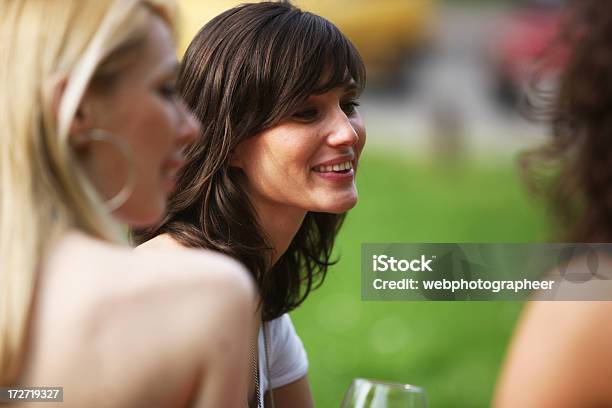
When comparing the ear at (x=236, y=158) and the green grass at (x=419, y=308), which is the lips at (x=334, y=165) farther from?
the green grass at (x=419, y=308)

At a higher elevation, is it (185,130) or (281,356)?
(185,130)

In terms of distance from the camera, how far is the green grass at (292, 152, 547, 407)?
400 cm

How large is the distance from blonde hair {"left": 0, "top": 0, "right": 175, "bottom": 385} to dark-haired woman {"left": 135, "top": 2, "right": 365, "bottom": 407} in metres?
0.80

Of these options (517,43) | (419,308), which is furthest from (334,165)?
(517,43)

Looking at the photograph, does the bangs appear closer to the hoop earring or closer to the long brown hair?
the long brown hair

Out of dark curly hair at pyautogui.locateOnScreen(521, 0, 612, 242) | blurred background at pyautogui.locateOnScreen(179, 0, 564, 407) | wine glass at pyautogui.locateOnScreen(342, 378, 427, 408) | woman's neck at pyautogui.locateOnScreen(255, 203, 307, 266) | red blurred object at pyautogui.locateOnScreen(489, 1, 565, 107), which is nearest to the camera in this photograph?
dark curly hair at pyautogui.locateOnScreen(521, 0, 612, 242)

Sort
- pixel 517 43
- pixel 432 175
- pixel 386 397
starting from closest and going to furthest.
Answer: pixel 386 397, pixel 432 175, pixel 517 43

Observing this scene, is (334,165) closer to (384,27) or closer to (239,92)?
(239,92)

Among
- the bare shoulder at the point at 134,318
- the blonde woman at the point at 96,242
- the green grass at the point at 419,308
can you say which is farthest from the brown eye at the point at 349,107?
the green grass at the point at 419,308

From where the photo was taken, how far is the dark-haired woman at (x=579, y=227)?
111cm

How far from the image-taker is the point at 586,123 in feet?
3.96

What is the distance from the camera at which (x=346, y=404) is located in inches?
56.2

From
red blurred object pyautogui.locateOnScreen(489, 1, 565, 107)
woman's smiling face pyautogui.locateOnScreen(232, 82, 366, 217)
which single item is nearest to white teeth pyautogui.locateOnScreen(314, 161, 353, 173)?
woman's smiling face pyautogui.locateOnScreen(232, 82, 366, 217)

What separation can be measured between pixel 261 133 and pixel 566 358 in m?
0.99
